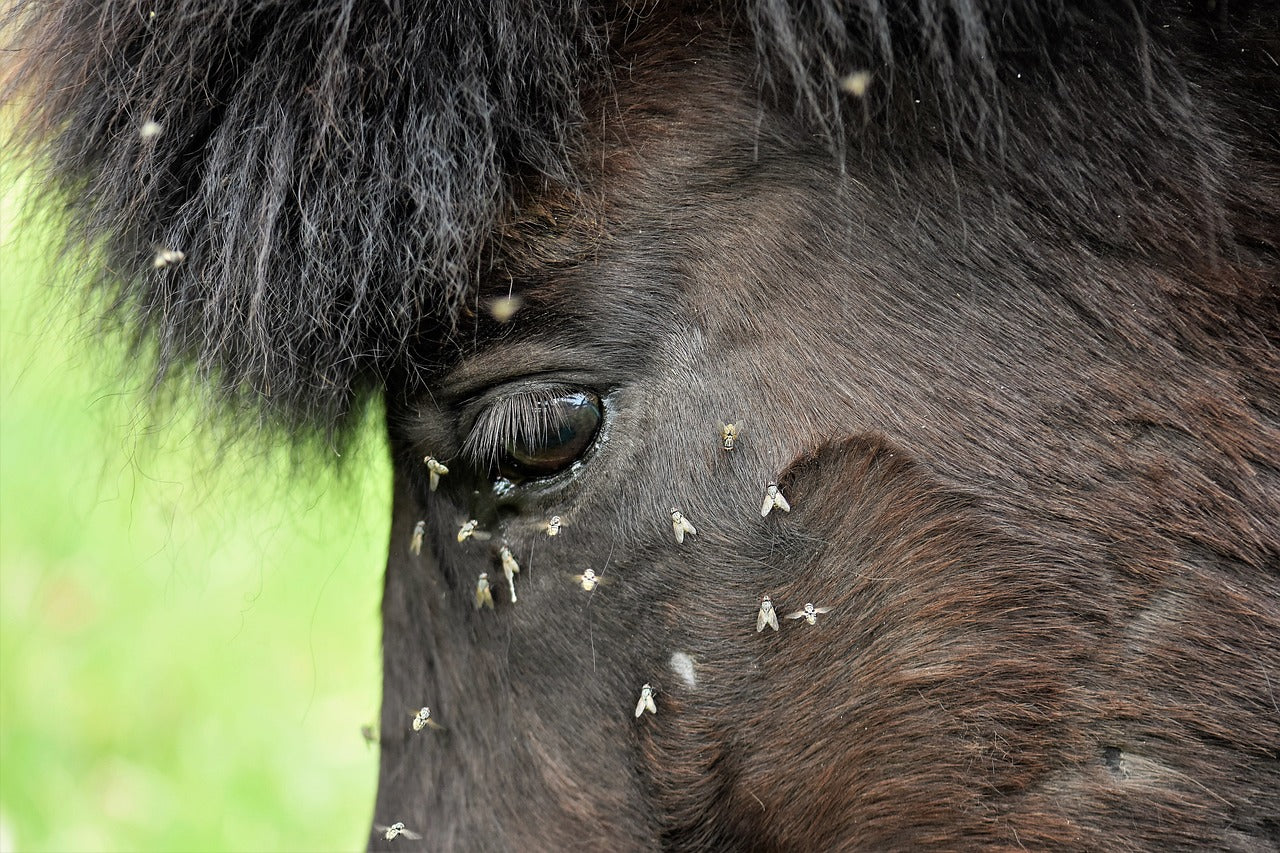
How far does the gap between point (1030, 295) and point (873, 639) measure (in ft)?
1.58

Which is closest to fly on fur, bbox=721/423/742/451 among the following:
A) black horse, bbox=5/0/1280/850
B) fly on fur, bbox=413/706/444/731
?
black horse, bbox=5/0/1280/850

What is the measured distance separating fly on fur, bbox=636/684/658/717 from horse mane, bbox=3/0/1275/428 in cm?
54

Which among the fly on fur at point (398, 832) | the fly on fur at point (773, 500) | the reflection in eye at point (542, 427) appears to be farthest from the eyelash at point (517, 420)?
the fly on fur at point (398, 832)

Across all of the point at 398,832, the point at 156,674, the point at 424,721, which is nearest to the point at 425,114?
the point at 424,721

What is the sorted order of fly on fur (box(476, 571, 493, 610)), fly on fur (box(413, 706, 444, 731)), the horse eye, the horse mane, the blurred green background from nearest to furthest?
the horse mane
the horse eye
fly on fur (box(476, 571, 493, 610))
fly on fur (box(413, 706, 444, 731))
the blurred green background

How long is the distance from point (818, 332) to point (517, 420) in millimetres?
410

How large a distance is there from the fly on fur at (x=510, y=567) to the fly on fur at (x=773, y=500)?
361 millimetres

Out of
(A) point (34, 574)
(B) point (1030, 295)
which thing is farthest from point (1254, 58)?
(A) point (34, 574)

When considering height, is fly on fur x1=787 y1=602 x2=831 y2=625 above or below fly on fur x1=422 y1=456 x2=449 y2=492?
below

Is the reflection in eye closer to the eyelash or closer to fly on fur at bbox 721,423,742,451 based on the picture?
the eyelash

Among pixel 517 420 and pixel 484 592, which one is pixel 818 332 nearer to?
pixel 517 420

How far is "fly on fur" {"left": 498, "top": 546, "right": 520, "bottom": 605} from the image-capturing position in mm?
1665

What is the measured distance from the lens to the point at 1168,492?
1504 millimetres

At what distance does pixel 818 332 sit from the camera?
1565 millimetres
